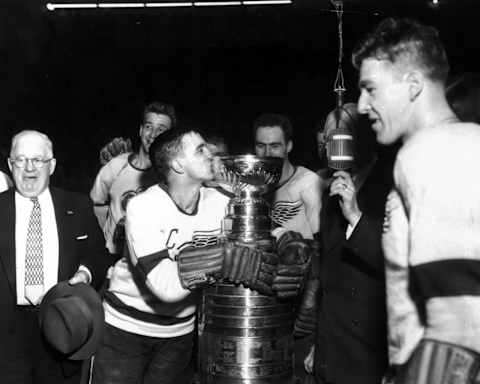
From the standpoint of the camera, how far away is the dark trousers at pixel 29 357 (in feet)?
9.91

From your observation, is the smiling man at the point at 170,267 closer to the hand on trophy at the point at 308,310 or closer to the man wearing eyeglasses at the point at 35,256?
the hand on trophy at the point at 308,310

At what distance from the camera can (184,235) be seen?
3.03 m

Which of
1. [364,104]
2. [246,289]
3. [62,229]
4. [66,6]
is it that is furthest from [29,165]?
[66,6]

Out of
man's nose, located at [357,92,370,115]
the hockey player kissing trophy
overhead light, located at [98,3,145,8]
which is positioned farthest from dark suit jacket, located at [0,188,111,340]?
overhead light, located at [98,3,145,8]

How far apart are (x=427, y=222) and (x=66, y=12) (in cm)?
647

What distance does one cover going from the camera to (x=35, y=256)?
3123 mm

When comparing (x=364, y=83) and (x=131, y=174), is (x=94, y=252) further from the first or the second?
(x=364, y=83)

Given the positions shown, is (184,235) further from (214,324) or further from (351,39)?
(351,39)

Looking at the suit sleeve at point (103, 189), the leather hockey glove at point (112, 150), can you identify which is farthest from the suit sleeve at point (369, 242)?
the leather hockey glove at point (112, 150)

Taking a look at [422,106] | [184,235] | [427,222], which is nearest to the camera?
[427,222]

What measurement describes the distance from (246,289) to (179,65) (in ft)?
18.1

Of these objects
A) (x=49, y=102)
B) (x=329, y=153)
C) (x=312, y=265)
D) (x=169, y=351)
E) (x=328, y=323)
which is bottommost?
(x=169, y=351)

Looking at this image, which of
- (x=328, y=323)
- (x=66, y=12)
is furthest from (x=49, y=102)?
(x=328, y=323)

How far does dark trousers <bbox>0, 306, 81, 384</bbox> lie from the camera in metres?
3.02
